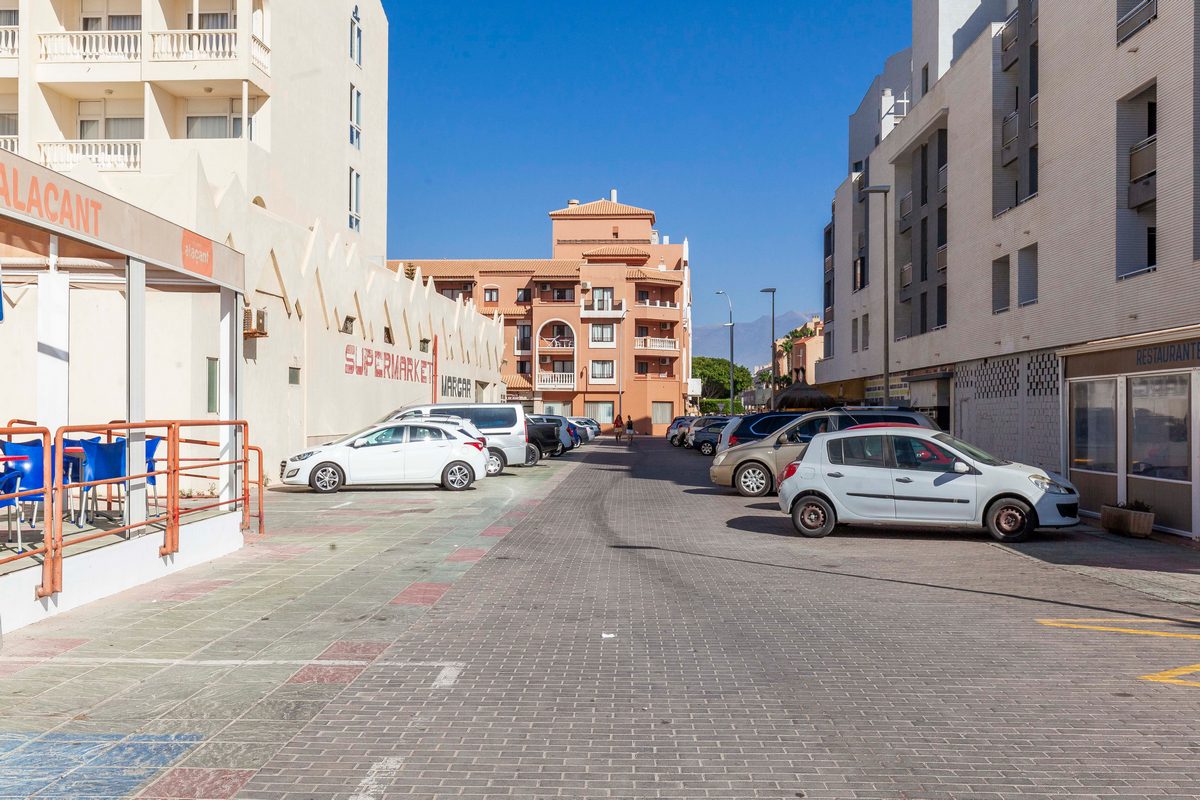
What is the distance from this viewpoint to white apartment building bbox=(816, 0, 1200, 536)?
1577 centimetres

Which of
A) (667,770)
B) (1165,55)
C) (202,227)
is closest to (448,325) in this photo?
(202,227)

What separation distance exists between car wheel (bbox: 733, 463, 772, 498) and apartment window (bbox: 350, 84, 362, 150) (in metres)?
23.1

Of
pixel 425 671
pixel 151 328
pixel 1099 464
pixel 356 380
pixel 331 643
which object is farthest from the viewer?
pixel 356 380

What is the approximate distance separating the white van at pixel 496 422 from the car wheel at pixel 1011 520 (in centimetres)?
1595

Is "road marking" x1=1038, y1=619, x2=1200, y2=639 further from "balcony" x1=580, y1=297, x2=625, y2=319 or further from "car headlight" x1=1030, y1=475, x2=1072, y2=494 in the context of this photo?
"balcony" x1=580, y1=297, x2=625, y2=319

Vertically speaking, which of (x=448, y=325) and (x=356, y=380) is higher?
(x=448, y=325)

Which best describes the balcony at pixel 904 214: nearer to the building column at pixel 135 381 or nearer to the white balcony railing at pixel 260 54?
the white balcony railing at pixel 260 54

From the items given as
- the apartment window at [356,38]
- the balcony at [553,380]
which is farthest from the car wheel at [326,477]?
the balcony at [553,380]

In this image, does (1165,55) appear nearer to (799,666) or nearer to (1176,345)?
(1176,345)

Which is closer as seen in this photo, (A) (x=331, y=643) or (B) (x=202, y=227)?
(A) (x=331, y=643)

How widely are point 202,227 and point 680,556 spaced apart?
12.5 m

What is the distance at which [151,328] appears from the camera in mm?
19328

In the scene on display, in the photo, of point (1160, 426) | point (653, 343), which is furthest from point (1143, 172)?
point (653, 343)

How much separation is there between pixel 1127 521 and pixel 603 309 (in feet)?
212
